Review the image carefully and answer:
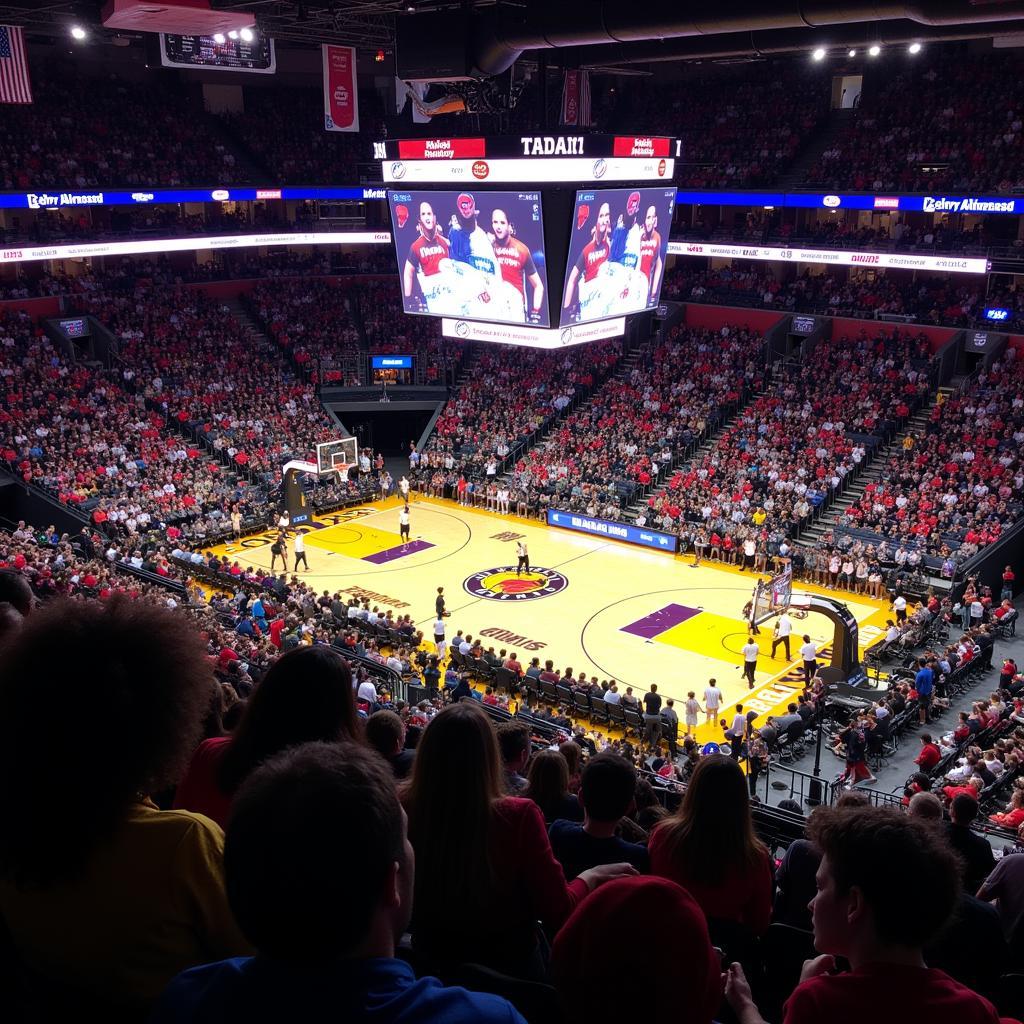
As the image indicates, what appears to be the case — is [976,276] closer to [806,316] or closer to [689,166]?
[806,316]

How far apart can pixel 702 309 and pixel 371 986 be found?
137ft

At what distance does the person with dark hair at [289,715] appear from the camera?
397 cm

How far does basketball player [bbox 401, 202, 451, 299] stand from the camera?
25.4m

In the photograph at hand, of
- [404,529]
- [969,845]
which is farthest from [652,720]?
[404,529]

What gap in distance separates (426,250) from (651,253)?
5.59m

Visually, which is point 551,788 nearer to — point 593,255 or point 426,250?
point 593,255

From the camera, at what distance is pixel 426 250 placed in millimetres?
25922

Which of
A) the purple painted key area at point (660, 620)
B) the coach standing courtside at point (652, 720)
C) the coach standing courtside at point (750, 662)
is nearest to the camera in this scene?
the coach standing courtside at point (652, 720)

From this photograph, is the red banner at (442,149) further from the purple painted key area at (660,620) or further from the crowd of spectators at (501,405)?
the crowd of spectators at (501,405)

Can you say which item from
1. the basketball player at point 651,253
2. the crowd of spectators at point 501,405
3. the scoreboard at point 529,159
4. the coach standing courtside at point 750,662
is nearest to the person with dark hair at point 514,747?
→ the coach standing courtside at point 750,662

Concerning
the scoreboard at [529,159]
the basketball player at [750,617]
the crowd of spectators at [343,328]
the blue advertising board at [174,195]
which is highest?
the scoreboard at [529,159]

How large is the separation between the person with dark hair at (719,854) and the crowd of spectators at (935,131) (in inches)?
1304

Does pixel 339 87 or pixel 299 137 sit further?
pixel 299 137

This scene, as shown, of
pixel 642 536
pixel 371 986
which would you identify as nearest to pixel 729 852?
pixel 371 986
